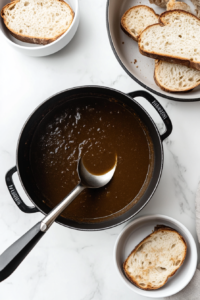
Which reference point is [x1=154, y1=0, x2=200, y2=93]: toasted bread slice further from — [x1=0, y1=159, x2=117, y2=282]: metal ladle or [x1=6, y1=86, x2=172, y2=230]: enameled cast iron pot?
[x1=0, y1=159, x2=117, y2=282]: metal ladle

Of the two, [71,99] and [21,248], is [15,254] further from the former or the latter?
[71,99]

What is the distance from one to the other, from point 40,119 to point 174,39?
721 millimetres

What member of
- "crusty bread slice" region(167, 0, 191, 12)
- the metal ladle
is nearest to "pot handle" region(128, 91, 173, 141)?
"crusty bread slice" region(167, 0, 191, 12)

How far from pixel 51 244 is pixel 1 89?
2.64ft

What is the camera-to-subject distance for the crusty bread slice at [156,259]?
1249mm

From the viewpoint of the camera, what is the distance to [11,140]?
4.48 ft

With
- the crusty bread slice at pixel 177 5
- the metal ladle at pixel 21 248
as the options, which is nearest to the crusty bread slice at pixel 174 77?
the crusty bread slice at pixel 177 5

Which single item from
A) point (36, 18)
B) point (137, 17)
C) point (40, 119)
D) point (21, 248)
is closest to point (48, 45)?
point (36, 18)

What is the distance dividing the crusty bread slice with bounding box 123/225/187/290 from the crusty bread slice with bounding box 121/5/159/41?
93 centimetres

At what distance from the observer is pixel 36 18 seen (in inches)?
52.0

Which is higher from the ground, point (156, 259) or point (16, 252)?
point (16, 252)

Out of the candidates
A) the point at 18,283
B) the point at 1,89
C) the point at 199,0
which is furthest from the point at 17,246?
the point at 199,0

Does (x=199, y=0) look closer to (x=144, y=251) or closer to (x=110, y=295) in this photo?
(x=144, y=251)

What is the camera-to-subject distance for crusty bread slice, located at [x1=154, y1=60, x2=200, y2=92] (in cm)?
126
